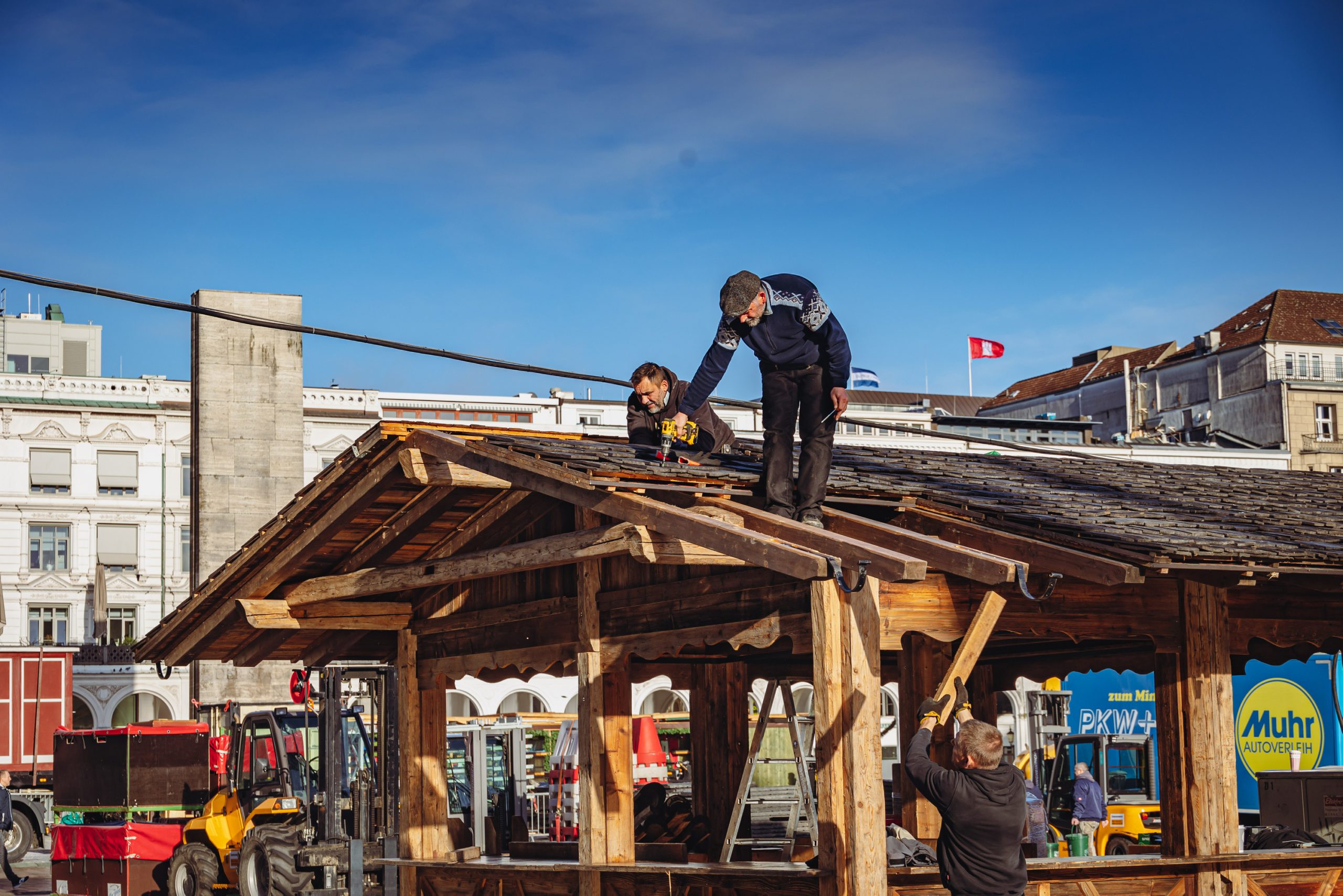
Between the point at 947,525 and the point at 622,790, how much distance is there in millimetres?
3001

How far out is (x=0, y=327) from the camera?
69688 mm

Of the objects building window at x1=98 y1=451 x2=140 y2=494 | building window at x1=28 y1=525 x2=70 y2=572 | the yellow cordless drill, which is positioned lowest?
the yellow cordless drill

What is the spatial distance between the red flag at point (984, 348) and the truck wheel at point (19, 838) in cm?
5144

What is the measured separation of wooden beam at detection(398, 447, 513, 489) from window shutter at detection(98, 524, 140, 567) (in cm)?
5091

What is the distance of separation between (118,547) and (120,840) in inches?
1560

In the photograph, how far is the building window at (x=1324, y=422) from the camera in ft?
222

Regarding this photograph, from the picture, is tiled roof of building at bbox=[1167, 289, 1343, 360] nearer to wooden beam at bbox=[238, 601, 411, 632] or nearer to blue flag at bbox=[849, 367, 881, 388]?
blue flag at bbox=[849, 367, 881, 388]

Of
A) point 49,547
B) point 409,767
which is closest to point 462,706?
point 49,547

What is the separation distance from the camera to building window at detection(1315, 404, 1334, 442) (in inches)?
2667

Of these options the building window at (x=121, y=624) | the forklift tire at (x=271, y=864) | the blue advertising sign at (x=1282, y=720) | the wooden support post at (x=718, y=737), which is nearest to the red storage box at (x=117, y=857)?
the forklift tire at (x=271, y=864)

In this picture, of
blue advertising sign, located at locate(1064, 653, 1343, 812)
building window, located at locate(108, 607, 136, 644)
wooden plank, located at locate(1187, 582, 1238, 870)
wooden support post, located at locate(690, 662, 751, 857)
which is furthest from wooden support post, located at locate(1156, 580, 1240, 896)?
building window, located at locate(108, 607, 136, 644)

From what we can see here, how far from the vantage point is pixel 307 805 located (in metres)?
19.0

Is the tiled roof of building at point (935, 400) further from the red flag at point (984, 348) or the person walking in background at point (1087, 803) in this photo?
the person walking in background at point (1087, 803)

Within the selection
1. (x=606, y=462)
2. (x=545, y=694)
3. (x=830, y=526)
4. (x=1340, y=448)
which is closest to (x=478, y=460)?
(x=606, y=462)
